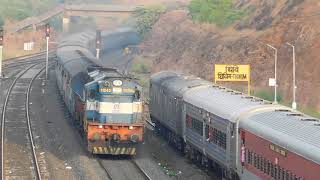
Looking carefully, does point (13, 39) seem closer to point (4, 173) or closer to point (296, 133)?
point (4, 173)

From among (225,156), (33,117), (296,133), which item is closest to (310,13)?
(33,117)

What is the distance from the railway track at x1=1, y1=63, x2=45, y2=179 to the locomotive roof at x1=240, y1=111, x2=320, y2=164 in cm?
980

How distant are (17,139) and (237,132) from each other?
54.7 feet

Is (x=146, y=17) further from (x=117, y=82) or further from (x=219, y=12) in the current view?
(x=117, y=82)

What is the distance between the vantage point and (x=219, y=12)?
90.1m

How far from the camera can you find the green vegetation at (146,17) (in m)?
127

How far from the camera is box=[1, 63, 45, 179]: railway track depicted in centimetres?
2913

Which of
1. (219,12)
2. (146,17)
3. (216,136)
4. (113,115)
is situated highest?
(146,17)

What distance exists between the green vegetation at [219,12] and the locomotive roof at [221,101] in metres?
55.2

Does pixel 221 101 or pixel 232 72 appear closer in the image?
pixel 221 101

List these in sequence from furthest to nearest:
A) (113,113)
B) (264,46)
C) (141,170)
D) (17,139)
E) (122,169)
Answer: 1. (264,46)
2. (17,139)
3. (113,113)
4. (122,169)
5. (141,170)

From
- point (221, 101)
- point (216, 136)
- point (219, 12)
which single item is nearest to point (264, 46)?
point (219, 12)

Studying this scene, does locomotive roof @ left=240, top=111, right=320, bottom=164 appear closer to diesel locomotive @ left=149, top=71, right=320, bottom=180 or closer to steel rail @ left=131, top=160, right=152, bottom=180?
diesel locomotive @ left=149, top=71, right=320, bottom=180

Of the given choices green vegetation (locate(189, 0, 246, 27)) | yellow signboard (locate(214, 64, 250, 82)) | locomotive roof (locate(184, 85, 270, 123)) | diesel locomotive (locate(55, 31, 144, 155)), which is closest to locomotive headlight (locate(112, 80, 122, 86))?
diesel locomotive (locate(55, 31, 144, 155))
